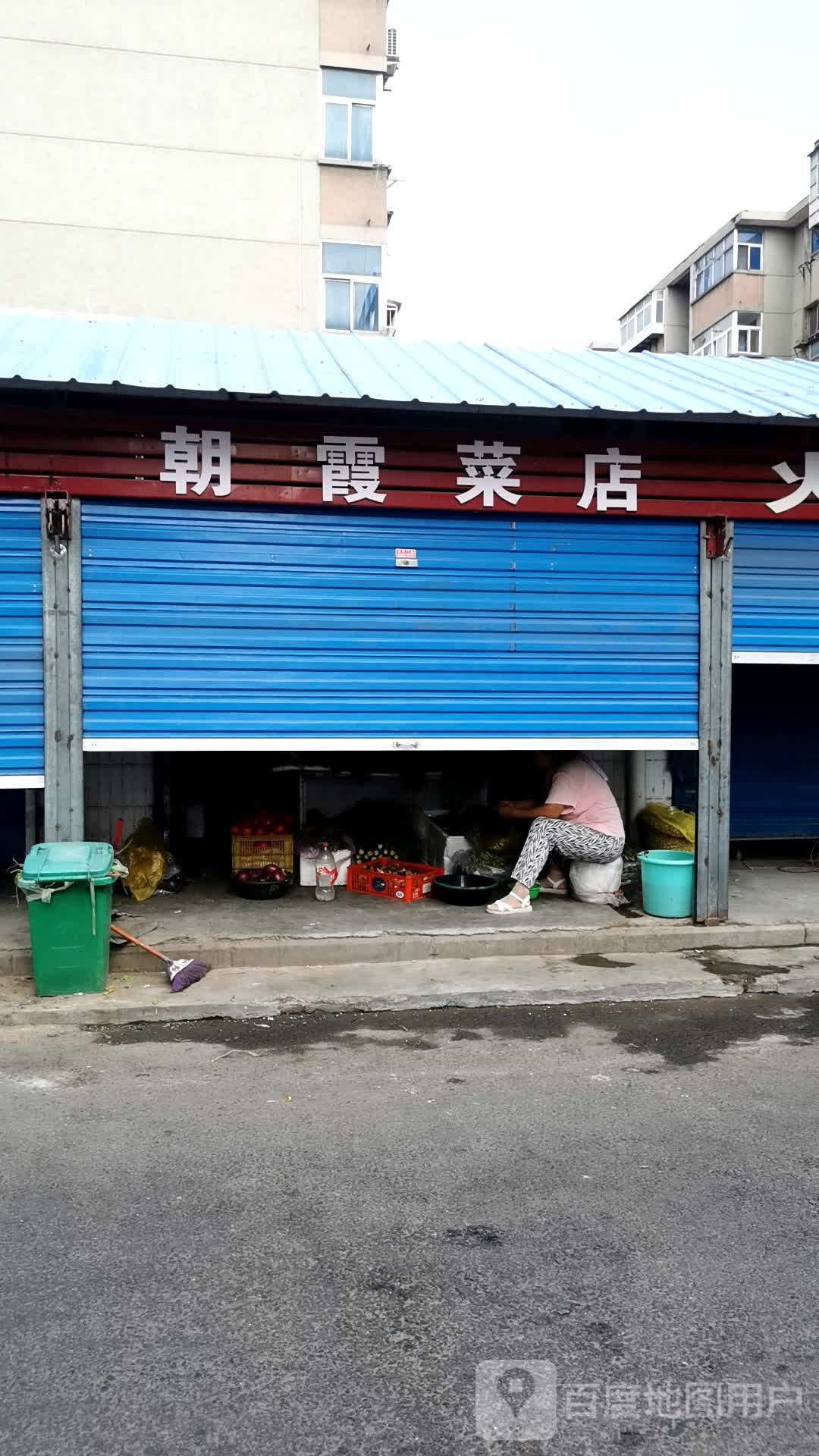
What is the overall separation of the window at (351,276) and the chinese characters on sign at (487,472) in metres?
16.3

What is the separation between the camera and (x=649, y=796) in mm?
10531

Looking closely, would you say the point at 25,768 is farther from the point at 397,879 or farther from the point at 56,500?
the point at 397,879

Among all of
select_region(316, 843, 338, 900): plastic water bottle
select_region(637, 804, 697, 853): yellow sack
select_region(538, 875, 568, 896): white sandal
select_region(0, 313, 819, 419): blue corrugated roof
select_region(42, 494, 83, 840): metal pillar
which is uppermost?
select_region(0, 313, 819, 419): blue corrugated roof

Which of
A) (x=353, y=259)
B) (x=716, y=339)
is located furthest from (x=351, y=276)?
(x=716, y=339)

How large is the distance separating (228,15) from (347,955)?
2264cm

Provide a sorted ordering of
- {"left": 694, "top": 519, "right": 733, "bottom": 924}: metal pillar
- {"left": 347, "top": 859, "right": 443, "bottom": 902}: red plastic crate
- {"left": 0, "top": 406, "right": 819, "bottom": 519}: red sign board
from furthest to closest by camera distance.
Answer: {"left": 347, "top": 859, "right": 443, "bottom": 902}: red plastic crate, {"left": 694, "top": 519, "right": 733, "bottom": 924}: metal pillar, {"left": 0, "top": 406, "right": 819, "bottom": 519}: red sign board

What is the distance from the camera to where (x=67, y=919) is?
669 centimetres

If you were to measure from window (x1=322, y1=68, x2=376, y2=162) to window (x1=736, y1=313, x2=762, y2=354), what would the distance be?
18.4 meters

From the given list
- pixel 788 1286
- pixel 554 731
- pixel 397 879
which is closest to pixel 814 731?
pixel 554 731

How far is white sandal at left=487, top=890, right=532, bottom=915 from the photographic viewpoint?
27.8ft

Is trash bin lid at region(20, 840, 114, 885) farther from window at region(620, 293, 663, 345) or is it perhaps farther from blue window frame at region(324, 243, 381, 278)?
window at region(620, 293, 663, 345)

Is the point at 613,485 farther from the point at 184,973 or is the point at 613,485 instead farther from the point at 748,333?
the point at 748,333

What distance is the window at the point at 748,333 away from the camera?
37.0 metres

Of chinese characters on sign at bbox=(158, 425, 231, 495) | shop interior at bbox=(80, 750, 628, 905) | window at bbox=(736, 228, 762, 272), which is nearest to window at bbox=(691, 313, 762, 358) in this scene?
window at bbox=(736, 228, 762, 272)
